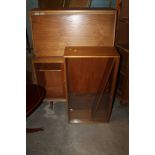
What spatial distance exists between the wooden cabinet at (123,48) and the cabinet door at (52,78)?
0.66 meters

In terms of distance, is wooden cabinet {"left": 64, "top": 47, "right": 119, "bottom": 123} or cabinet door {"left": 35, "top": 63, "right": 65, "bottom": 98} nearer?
wooden cabinet {"left": 64, "top": 47, "right": 119, "bottom": 123}

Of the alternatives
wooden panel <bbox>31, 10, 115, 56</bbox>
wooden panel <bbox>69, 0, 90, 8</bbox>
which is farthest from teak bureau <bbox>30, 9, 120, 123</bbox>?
wooden panel <bbox>69, 0, 90, 8</bbox>

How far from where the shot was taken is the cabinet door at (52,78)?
6.47ft

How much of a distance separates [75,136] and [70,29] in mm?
1010

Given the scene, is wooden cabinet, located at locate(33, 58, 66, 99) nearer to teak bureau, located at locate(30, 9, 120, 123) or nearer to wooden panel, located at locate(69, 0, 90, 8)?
teak bureau, located at locate(30, 9, 120, 123)

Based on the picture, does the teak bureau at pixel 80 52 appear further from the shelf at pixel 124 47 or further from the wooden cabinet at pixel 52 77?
the shelf at pixel 124 47

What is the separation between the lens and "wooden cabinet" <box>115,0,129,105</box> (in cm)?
194

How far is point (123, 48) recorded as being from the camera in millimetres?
1993

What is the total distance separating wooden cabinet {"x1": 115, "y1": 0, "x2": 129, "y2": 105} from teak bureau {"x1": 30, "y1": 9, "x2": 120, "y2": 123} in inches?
8.5

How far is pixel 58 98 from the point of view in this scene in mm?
2086
